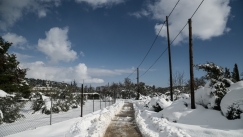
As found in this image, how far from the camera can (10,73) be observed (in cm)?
2008

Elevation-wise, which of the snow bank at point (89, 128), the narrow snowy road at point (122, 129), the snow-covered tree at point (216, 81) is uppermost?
the snow-covered tree at point (216, 81)

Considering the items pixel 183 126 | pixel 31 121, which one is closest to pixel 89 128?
pixel 183 126

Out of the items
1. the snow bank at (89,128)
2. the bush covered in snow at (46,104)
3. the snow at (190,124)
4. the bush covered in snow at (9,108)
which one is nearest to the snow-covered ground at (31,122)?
the bush covered in snow at (9,108)

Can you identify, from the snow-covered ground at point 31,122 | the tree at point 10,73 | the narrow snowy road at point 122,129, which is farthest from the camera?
the tree at point 10,73

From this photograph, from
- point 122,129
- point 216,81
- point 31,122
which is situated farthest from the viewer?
point 31,122

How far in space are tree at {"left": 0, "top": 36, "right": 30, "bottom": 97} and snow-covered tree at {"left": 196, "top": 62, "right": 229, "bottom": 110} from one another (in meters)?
19.4

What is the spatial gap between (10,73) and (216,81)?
21176 mm

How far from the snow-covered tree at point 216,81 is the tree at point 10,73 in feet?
63.8

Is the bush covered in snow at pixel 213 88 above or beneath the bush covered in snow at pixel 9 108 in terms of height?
above

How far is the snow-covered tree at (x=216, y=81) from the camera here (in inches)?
408

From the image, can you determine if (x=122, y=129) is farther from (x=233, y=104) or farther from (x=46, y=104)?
(x=46, y=104)

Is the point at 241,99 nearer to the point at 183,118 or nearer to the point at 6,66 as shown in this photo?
the point at 183,118

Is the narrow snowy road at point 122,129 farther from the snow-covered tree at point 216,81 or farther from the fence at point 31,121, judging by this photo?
the snow-covered tree at point 216,81

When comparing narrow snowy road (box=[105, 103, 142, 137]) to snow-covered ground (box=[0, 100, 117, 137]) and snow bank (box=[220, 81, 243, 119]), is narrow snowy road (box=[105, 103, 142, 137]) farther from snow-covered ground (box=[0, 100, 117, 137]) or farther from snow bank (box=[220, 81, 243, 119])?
snow bank (box=[220, 81, 243, 119])
